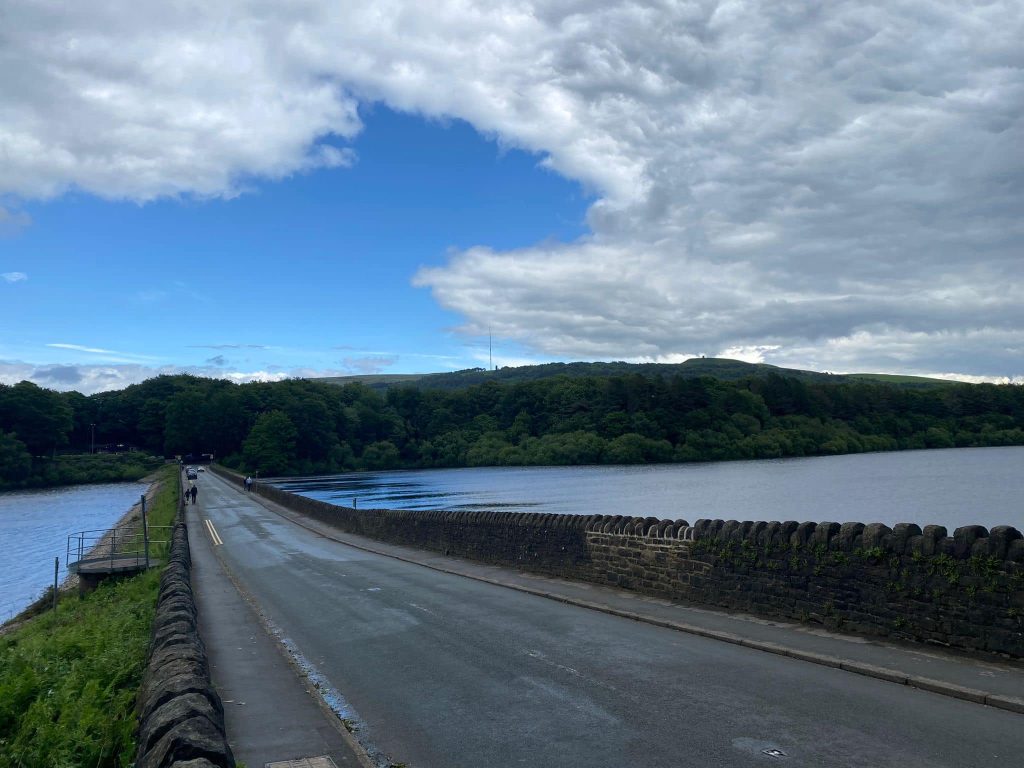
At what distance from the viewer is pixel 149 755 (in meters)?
4.73

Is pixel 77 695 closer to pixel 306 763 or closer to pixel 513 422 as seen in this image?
pixel 306 763

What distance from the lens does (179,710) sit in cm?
514

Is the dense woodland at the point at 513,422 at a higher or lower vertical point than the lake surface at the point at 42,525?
higher

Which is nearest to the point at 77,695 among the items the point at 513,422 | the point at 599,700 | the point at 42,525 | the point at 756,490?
the point at 599,700

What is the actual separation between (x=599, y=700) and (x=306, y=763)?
2.74 meters

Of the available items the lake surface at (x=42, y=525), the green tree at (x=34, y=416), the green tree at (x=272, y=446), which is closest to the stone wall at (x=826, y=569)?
the lake surface at (x=42, y=525)

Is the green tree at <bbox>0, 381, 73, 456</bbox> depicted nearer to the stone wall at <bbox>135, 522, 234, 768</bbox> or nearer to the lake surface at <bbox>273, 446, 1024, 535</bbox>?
the lake surface at <bbox>273, 446, 1024, 535</bbox>

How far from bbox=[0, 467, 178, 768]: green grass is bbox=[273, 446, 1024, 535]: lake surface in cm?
2654

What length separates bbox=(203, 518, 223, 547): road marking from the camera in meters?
29.1

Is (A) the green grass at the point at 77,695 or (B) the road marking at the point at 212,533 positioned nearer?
(A) the green grass at the point at 77,695

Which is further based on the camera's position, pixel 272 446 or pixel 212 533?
pixel 272 446

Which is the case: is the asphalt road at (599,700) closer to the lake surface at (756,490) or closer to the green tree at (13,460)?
the lake surface at (756,490)

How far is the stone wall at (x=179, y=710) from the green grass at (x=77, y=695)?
0.38m

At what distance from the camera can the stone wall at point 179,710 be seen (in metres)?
4.51
